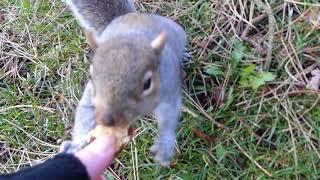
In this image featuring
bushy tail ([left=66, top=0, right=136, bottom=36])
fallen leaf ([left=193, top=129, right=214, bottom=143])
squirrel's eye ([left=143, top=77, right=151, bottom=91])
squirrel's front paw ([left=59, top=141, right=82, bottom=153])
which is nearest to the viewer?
squirrel's eye ([left=143, top=77, right=151, bottom=91])

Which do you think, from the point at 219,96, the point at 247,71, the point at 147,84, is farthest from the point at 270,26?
the point at 147,84

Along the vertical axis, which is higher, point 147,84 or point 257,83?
point 147,84

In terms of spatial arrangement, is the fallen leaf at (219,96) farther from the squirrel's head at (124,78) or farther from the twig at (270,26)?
the squirrel's head at (124,78)

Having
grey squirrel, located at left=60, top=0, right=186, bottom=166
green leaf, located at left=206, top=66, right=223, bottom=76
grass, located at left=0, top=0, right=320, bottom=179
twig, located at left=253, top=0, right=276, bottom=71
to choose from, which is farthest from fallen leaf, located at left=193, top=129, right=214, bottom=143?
twig, located at left=253, top=0, right=276, bottom=71

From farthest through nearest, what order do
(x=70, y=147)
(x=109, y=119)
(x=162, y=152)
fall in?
(x=162, y=152) < (x=70, y=147) < (x=109, y=119)

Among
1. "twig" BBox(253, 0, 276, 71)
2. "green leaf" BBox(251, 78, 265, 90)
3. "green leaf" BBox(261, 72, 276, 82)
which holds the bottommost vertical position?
"green leaf" BBox(251, 78, 265, 90)

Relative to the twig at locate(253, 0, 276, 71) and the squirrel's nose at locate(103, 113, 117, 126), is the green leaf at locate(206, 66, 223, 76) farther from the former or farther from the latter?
the squirrel's nose at locate(103, 113, 117, 126)

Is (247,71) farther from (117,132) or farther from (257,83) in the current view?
(117,132)
